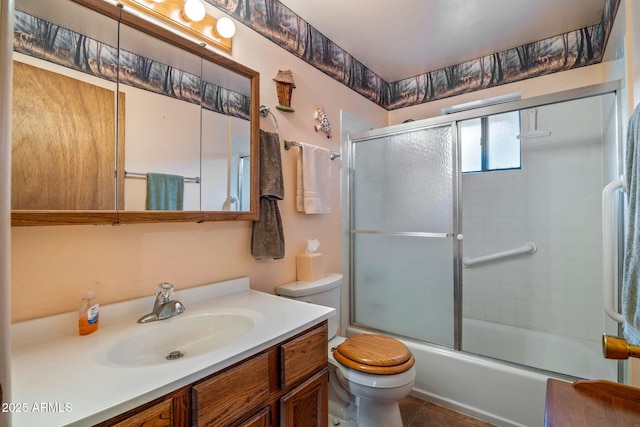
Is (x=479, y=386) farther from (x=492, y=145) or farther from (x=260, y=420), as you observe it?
(x=492, y=145)

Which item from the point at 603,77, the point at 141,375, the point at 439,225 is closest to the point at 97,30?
the point at 141,375

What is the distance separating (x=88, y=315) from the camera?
93 centimetres

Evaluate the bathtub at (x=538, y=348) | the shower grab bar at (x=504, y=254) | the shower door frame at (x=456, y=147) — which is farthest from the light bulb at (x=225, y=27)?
the bathtub at (x=538, y=348)

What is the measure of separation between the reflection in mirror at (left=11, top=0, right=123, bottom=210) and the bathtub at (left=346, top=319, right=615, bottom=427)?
2004mm

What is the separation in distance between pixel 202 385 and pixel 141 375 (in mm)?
146

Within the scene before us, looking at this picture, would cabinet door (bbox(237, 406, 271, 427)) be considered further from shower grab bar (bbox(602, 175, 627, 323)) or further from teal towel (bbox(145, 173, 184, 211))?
shower grab bar (bbox(602, 175, 627, 323))

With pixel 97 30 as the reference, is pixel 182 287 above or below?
below

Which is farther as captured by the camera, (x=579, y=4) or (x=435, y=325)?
(x=435, y=325)

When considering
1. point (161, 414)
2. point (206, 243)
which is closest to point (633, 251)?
point (161, 414)

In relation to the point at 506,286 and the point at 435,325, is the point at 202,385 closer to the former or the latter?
A: the point at 435,325

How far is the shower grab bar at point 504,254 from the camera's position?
85.4 inches

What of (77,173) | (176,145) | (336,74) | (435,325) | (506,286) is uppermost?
(336,74)

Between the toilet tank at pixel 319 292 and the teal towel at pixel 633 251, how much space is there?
113 centimetres

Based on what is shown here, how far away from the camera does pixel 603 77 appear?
187cm
